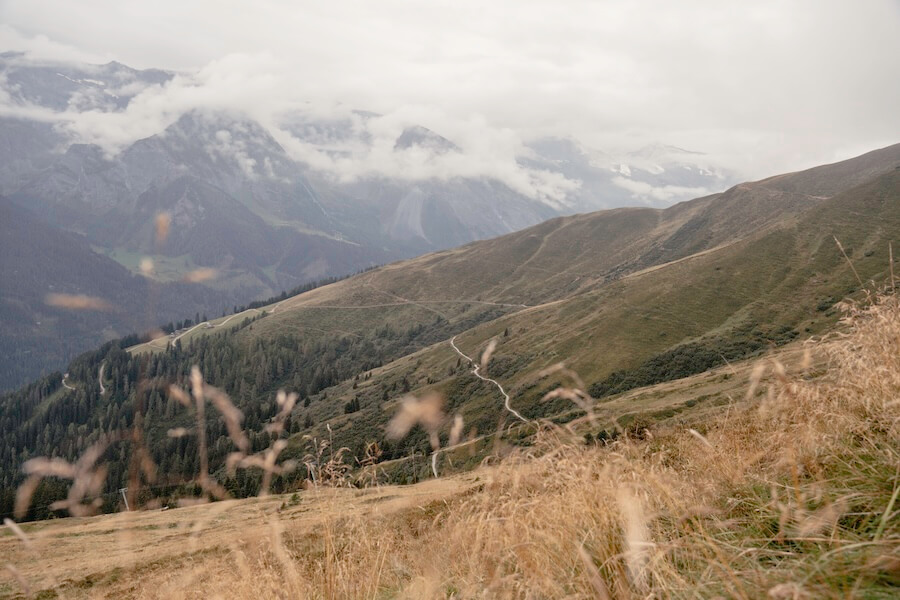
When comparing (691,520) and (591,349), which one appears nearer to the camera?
(691,520)

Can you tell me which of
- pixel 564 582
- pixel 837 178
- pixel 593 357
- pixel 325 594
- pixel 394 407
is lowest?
pixel 394 407

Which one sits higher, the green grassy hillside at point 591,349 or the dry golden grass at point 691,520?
the dry golden grass at point 691,520

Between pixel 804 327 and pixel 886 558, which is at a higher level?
pixel 886 558

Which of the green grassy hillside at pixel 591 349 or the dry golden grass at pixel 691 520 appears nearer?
the dry golden grass at pixel 691 520

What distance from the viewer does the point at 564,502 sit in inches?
163

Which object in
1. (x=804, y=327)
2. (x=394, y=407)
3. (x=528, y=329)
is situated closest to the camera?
(x=804, y=327)

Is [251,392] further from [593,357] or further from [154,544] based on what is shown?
[154,544]

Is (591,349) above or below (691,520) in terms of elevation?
below

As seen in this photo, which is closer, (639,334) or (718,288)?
(639,334)

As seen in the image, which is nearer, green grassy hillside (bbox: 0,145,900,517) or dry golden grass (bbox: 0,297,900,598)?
dry golden grass (bbox: 0,297,900,598)

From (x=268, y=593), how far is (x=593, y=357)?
8409 cm

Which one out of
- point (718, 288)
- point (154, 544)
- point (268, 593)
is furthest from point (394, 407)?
point (268, 593)

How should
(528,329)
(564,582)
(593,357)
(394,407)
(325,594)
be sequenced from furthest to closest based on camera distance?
(528,329) → (394,407) → (593,357) → (325,594) → (564,582)

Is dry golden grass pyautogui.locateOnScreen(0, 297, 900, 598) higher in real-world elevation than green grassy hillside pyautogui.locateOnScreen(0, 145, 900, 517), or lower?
higher
